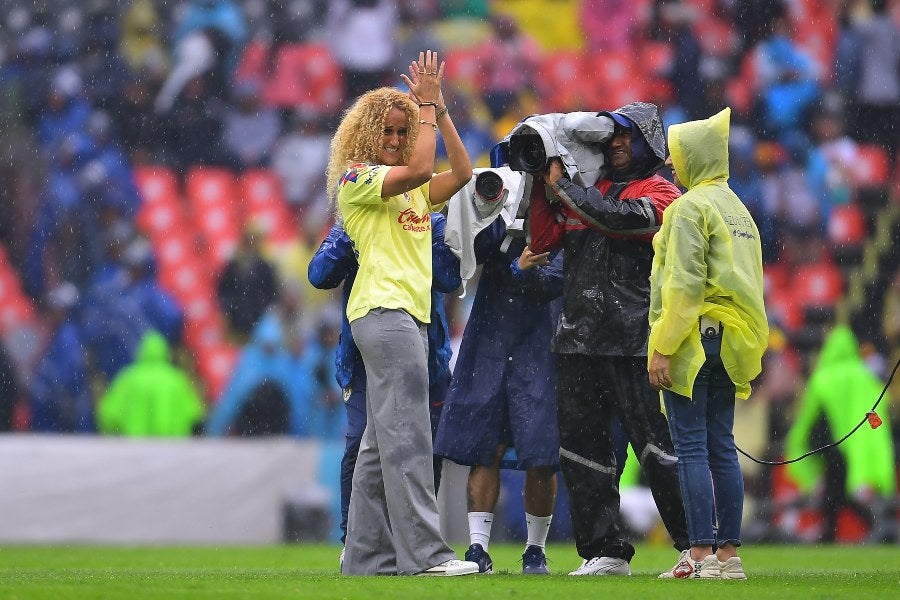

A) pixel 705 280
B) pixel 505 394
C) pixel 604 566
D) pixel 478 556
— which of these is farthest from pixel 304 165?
pixel 705 280

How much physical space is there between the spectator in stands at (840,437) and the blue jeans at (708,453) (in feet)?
19.8

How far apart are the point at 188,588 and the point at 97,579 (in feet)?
2.71

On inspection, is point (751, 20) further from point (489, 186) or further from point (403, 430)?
point (403, 430)

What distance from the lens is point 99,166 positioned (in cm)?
1412

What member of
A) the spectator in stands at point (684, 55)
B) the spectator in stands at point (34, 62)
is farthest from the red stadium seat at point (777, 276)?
the spectator in stands at point (34, 62)

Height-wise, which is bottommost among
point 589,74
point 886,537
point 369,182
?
point 886,537

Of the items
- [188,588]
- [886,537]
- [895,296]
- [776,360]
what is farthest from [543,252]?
[895,296]

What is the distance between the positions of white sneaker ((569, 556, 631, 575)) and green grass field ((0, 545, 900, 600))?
10 cm

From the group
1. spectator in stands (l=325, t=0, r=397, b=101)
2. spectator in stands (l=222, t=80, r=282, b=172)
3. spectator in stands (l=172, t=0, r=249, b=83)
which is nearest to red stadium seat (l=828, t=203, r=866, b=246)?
spectator in stands (l=325, t=0, r=397, b=101)

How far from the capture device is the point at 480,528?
6480mm

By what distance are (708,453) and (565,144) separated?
1353 millimetres

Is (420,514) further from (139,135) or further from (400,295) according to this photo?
(139,135)

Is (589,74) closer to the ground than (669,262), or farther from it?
farther from it

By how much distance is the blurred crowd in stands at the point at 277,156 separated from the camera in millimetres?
13312
